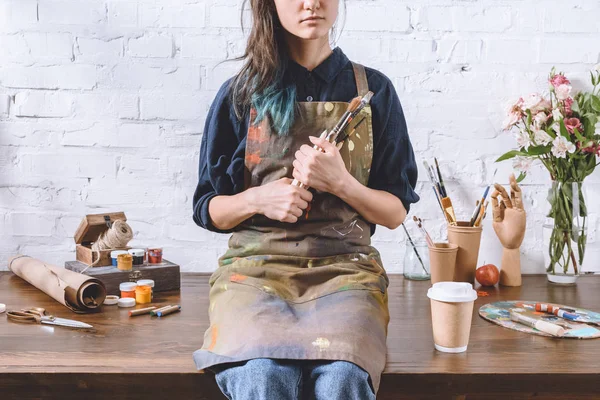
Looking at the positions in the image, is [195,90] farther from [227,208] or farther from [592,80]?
[592,80]

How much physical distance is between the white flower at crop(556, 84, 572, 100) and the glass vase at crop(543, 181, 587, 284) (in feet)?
0.83

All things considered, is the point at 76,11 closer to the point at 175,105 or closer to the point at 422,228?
the point at 175,105

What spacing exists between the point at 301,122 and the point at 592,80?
968 millimetres

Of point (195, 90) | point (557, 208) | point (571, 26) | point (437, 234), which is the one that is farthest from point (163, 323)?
point (571, 26)

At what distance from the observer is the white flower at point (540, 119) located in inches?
81.5

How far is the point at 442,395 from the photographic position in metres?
1.38

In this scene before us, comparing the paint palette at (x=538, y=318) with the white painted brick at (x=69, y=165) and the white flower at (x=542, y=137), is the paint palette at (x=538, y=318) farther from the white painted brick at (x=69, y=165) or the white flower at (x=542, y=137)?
the white painted brick at (x=69, y=165)

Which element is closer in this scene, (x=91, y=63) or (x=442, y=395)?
(x=442, y=395)

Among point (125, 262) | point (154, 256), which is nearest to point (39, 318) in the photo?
point (125, 262)

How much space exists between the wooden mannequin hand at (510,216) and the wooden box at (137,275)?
97 cm

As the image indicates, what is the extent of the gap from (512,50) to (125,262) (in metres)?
1.35

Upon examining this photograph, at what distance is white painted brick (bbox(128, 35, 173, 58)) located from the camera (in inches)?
87.3

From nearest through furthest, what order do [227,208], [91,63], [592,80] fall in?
[227,208]
[592,80]
[91,63]

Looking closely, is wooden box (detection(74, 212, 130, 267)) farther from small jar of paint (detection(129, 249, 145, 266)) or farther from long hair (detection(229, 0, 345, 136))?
long hair (detection(229, 0, 345, 136))
